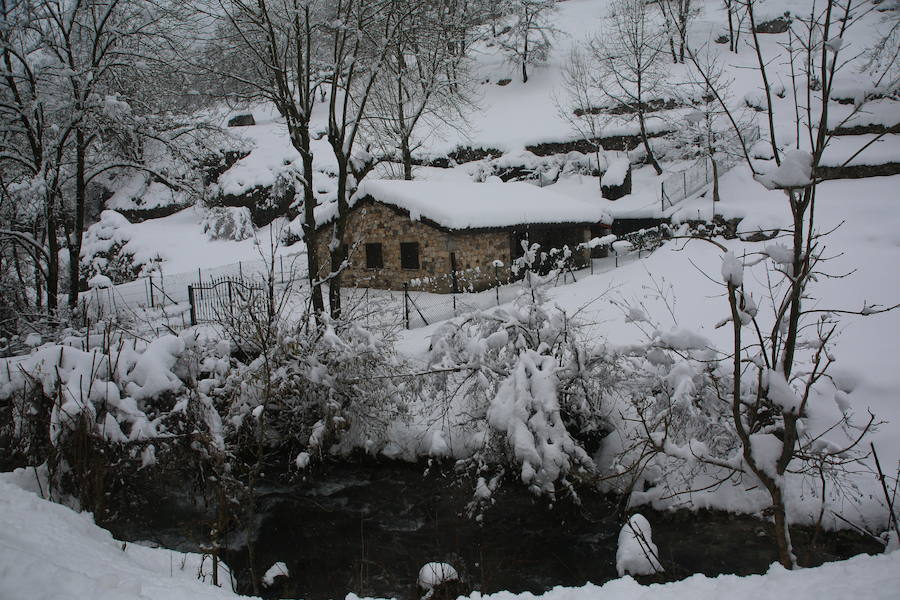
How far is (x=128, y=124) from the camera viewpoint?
11617 millimetres

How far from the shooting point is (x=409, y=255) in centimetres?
1714

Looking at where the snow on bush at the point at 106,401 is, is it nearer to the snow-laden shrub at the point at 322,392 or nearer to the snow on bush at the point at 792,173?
the snow-laden shrub at the point at 322,392

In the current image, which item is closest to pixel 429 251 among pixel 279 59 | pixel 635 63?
pixel 279 59

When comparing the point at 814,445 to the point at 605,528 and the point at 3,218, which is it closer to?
the point at 605,528

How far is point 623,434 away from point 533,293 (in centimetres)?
242

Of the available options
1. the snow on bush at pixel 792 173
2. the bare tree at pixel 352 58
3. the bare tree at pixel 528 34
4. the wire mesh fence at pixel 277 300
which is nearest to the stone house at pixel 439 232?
the wire mesh fence at pixel 277 300

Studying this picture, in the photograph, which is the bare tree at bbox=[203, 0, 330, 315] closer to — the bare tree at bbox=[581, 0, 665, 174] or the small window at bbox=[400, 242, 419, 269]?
the small window at bbox=[400, 242, 419, 269]

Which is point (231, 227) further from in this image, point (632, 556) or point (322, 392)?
point (632, 556)

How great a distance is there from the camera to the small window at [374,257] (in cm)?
1791

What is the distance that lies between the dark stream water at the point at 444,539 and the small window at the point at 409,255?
9.73 m

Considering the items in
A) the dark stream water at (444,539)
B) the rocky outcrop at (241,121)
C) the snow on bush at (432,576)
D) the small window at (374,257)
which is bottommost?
the dark stream water at (444,539)

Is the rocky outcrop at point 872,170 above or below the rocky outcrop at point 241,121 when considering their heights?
below

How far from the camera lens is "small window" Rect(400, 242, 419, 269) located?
16.9 m

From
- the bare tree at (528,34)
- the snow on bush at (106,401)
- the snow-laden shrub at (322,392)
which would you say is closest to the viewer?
the snow on bush at (106,401)
